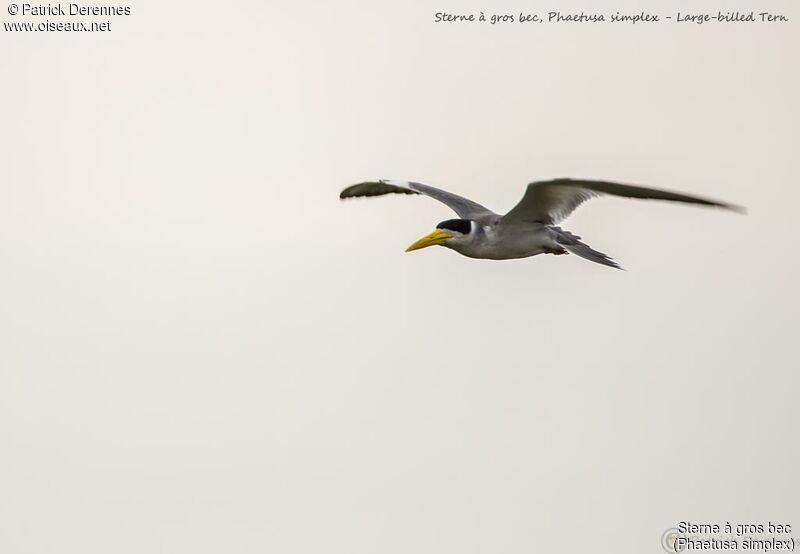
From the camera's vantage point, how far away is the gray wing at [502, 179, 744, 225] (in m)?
9.59

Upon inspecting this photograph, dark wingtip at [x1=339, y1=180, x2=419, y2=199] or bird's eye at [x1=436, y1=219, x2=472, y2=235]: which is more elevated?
dark wingtip at [x1=339, y1=180, x2=419, y2=199]

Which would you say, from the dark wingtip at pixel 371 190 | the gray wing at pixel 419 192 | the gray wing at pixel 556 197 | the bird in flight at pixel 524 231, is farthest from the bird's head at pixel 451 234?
the dark wingtip at pixel 371 190

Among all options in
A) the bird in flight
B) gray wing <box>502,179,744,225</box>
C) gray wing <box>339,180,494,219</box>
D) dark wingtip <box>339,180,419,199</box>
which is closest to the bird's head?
the bird in flight

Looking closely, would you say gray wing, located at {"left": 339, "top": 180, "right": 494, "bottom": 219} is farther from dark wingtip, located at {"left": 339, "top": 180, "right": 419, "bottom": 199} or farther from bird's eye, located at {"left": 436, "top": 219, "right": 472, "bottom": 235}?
bird's eye, located at {"left": 436, "top": 219, "right": 472, "bottom": 235}

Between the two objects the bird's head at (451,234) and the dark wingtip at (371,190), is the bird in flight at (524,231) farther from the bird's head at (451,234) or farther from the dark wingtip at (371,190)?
the dark wingtip at (371,190)

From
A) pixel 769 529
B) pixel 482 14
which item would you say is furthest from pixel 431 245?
pixel 769 529

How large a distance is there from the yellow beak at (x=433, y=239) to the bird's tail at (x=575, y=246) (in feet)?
3.29

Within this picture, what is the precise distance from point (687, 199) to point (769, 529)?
11.0 m

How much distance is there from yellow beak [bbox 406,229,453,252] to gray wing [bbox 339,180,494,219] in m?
0.50

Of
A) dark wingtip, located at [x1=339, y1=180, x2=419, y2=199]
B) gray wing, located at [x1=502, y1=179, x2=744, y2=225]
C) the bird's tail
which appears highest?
dark wingtip, located at [x1=339, y1=180, x2=419, y2=199]

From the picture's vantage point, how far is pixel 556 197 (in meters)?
10.8

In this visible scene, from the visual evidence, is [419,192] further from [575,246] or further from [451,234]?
[575,246]

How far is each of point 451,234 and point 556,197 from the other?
1.08 m

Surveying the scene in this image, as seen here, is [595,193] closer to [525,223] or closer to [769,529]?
[525,223]
